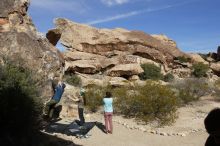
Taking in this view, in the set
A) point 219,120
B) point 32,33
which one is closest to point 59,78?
point 32,33

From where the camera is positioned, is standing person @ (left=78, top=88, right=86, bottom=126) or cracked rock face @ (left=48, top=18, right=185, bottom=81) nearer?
standing person @ (left=78, top=88, right=86, bottom=126)

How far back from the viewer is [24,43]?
44.9ft

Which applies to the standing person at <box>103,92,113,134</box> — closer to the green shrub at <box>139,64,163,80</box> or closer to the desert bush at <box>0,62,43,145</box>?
the desert bush at <box>0,62,43,145</box>

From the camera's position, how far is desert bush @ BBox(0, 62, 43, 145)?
9.79 meters

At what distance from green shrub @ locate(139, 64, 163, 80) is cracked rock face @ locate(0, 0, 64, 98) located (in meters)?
23.5

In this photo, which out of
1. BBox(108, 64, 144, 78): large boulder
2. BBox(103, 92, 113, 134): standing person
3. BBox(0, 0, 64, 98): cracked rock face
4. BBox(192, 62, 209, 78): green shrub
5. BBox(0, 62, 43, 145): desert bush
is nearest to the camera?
BBox(0, 62, 43, 145): desert bush

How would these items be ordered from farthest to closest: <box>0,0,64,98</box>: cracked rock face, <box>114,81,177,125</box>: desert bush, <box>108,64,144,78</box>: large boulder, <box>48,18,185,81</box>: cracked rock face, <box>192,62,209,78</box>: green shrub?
<box>192,62,209,78</box>: green shrub, <box>48,18,185,81</box>: cracked rock face, <box>108,64,144,78</box>: large boulder, <box>114,81,177,125</box>: desert bush, <box>0,0,64,98</box>: cracked rock face

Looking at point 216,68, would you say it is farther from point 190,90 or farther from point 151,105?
point 151,105

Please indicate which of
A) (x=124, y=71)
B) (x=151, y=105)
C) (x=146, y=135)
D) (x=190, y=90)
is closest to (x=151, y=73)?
(x=124, y=71)

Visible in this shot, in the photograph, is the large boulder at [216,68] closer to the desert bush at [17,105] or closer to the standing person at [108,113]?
the standing person at [108,113]

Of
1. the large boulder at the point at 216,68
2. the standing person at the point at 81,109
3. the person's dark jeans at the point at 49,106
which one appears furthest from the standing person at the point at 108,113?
the large boulder at the point at 216,68

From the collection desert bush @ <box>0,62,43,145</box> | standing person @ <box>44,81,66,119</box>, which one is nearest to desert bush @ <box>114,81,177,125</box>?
standing person @ <box>44,81,66,119</box>

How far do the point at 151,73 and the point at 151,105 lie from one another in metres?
21.8

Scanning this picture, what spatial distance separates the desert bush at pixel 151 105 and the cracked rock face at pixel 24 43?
3.95m
